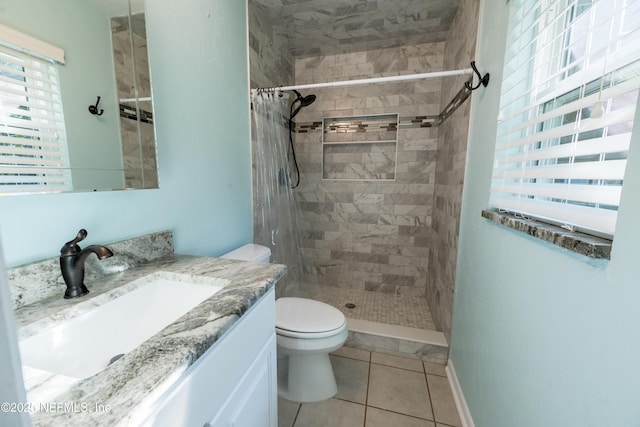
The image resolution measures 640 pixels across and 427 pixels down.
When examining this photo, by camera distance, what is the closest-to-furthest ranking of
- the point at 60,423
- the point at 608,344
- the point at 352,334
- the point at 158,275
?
the point at 60,423 < the point at 608,344 < the point at 158,275 < the point at 352,334

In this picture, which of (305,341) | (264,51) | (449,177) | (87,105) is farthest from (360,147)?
(87,105)

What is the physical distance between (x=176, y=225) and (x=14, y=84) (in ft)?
2.17

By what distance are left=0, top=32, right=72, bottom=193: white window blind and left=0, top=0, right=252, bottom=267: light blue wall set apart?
0.06 metres

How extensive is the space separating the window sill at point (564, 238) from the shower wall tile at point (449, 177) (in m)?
0.77

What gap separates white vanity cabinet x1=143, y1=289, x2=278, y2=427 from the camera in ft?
1.78

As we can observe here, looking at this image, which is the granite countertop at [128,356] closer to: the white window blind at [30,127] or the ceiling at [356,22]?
the white window blind at [30,127]

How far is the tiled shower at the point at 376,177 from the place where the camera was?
88.4 inches

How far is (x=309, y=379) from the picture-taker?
150 cm

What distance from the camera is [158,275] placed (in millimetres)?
938

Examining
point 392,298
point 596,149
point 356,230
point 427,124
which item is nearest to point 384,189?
point 356,230

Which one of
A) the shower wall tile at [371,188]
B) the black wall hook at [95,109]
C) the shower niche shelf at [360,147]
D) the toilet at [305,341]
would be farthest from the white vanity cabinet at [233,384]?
the shower niche shelf at [360,147]

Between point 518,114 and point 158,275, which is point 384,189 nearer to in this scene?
point 518,114

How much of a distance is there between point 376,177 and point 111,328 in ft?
7.79

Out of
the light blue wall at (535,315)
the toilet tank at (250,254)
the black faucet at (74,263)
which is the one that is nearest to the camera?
the light blue wall at (535,315)
